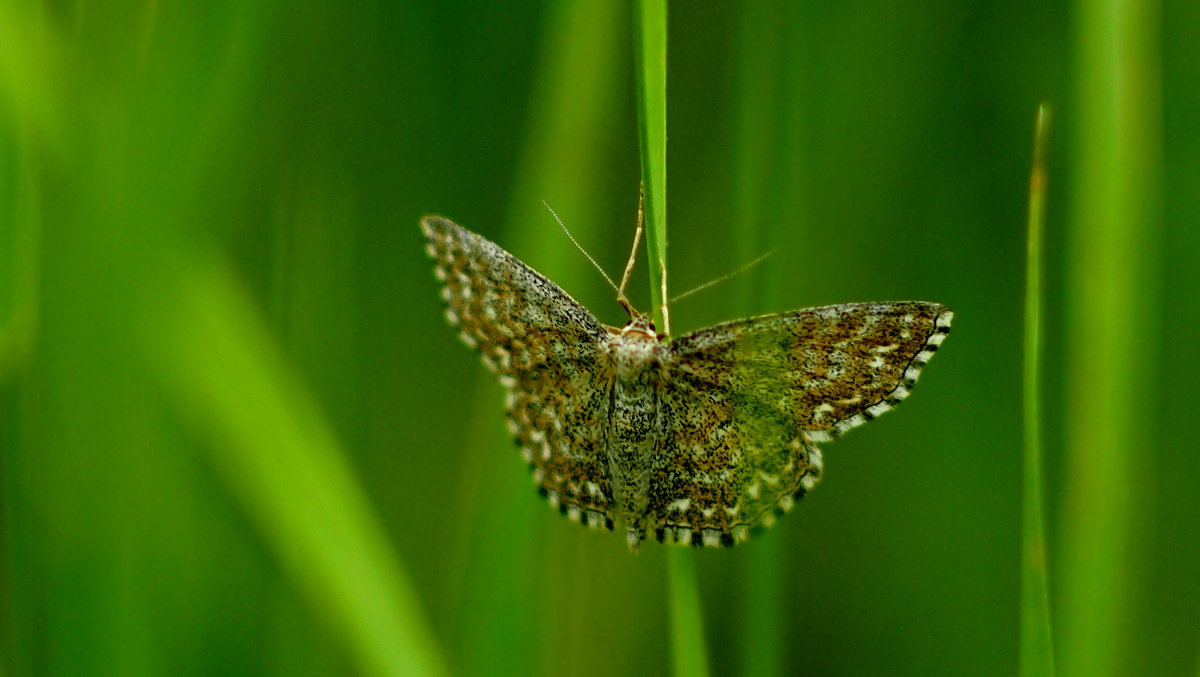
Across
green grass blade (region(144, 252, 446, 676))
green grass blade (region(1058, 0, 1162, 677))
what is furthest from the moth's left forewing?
green grass blade (region(144, 252, 446, 676))

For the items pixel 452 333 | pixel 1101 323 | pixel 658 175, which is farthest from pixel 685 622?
pixel 452 333

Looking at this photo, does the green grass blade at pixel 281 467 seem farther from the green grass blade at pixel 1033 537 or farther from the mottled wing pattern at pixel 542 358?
the green grass blade at pixel 1033 537

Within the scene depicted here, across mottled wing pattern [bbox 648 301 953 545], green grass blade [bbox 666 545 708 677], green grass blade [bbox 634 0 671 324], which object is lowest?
green grass blade [bbox 666 545 708 677]

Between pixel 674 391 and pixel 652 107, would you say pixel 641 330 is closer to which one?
pixel 674 391

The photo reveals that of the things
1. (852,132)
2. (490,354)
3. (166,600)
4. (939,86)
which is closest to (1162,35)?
(939,86)

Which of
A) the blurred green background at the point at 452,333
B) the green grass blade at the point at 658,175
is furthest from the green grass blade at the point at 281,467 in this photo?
the green grass blade at the point at 658,175

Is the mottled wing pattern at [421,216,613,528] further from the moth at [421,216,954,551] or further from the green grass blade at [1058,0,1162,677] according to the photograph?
the green grass blade at [1058,0,1162,677]
